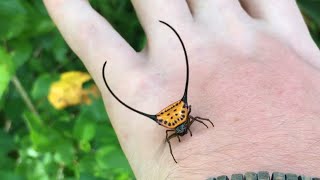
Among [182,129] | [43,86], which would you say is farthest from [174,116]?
[43,86]

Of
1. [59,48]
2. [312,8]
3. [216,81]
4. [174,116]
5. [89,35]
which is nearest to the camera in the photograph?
[174,116]

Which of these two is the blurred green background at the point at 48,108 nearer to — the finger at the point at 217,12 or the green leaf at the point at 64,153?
the green leaf at the point at 64,153

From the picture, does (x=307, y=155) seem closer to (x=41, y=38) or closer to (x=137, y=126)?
(x=137, y=126)

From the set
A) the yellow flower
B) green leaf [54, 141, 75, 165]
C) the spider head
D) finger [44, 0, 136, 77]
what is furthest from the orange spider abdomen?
the yellow flower

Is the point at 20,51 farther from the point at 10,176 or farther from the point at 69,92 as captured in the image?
the point at 10,176

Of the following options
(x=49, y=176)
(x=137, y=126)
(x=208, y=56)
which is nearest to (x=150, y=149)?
(x=137, y=126)

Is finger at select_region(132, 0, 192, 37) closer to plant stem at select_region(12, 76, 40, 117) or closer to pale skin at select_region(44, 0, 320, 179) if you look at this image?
pale skin at select_region(44, 0, 320, 179)
